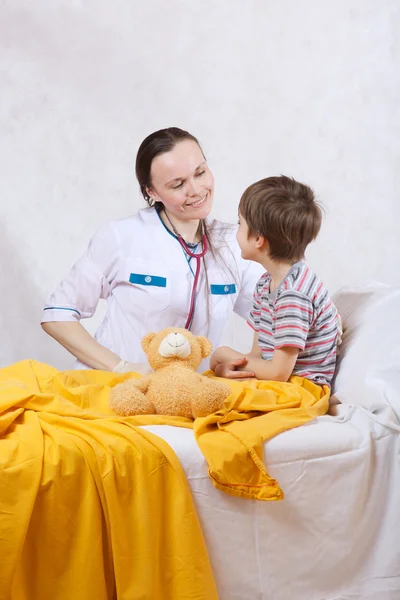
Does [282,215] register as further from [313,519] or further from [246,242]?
[313,519]

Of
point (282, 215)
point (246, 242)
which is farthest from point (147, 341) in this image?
point (282, 215)

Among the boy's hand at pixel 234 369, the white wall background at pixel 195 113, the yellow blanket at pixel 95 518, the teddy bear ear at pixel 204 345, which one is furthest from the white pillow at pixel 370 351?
the white wall background at pixel 195 113

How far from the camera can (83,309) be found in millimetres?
2789

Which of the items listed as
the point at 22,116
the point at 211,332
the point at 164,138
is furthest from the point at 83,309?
the point at 22,116

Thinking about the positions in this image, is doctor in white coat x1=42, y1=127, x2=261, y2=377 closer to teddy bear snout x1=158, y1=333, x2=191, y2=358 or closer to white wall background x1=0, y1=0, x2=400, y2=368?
teddy bear snout x1=158, y1=333, x2=191, y2=358

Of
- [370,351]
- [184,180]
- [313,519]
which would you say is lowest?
[313,519]

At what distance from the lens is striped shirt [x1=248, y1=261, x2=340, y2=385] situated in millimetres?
2166

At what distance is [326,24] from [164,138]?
119cm

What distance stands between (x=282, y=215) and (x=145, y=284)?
617mm

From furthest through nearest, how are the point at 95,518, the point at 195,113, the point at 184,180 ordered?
the point at 195,113, the point at 184,180, the point at 95,518

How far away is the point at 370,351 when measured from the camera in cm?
220

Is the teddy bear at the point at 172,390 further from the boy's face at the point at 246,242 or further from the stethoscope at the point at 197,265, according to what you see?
the stethoscope at the point at 197,265

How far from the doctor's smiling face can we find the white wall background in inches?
33.0

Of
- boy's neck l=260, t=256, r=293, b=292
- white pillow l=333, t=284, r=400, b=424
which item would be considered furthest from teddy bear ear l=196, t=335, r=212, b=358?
white pillow l=333, t=284, r=400, b=424
